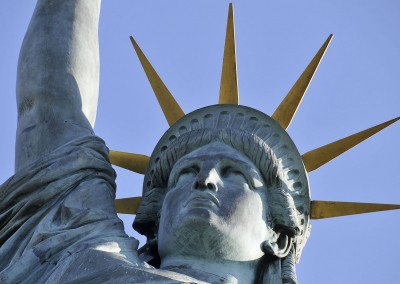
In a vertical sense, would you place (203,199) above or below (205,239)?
above

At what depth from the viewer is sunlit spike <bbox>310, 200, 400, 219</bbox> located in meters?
13.5

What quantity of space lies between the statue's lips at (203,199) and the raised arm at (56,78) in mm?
1285

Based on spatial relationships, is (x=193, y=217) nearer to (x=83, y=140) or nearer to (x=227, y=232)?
(x=227, y=232)

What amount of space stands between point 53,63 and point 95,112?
550mm

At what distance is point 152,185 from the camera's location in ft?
43.9

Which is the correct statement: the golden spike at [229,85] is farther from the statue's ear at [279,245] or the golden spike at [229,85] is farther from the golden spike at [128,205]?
the statue's ear at [279,245]

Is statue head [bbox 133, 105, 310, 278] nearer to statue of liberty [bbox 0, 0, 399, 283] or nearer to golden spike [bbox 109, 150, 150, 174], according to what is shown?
statue of liberty [bbox 0, 0, 399, 283]

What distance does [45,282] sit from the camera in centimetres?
1173

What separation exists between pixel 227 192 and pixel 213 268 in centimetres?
64

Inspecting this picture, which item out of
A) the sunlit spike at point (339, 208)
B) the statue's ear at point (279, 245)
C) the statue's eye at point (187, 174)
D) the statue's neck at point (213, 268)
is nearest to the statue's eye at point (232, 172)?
the statue's eye at point (187, 174)

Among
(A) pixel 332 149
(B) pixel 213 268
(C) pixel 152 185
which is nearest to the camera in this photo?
(B) pixel 213 268

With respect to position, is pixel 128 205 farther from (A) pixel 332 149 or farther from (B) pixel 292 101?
(A) pixel 332 149

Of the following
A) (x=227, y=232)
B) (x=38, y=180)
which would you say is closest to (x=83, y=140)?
(x=38, y=180)

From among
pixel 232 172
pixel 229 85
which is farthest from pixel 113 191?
pixel 229 85
